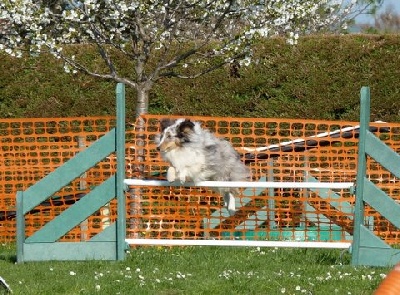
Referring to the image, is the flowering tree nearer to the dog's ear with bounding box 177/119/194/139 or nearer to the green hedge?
the dog's ear with bounding box 177/119/194/139

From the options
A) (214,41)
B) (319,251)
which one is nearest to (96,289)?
(319,251)

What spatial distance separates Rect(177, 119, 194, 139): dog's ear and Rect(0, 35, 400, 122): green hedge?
4.97 meters

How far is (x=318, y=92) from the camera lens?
13.1 meters

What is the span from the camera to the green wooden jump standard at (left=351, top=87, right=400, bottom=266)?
7.78 m

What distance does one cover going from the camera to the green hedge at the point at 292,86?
1298 cm

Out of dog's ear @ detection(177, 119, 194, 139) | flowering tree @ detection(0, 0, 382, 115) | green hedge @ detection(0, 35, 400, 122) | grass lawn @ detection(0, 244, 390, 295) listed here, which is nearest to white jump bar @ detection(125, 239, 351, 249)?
grass lawn @ detection(0, 244, 390, 295)

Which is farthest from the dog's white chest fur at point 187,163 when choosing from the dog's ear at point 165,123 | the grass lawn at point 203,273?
the grass lawn at point 203,273

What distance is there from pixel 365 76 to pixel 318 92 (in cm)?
68

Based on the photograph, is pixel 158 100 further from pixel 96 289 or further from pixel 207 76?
pixel 96 289

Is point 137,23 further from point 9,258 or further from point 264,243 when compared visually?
point 264,243

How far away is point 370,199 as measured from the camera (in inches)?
310

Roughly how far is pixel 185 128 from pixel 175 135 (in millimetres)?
108

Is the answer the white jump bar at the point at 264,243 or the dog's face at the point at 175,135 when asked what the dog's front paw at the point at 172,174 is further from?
the white jump bar at the point at 264,243

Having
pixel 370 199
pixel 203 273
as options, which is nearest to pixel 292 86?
pixel 370 199
